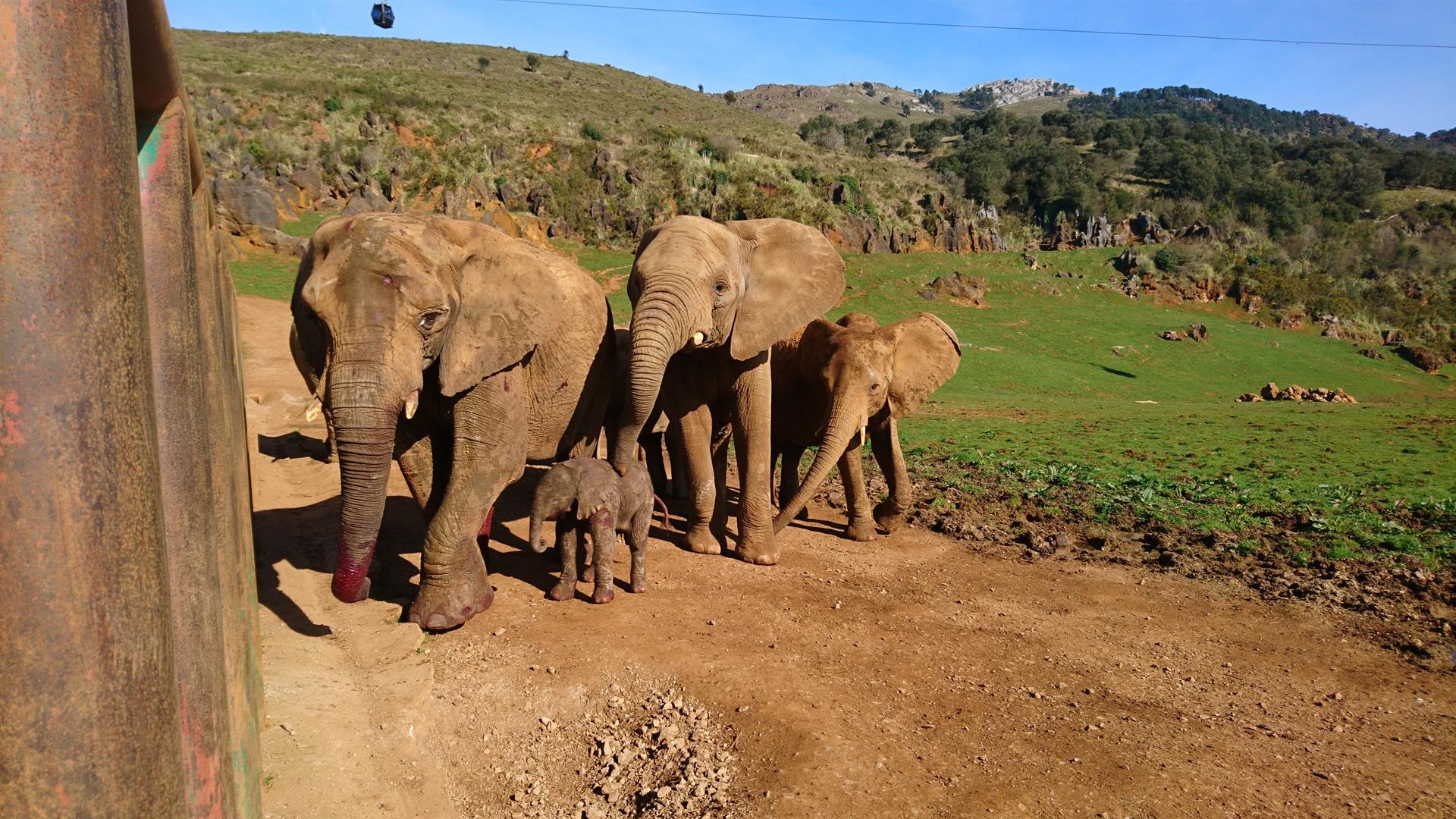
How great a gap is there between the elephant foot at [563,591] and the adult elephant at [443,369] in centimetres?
49

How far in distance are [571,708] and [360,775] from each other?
1.35 meters

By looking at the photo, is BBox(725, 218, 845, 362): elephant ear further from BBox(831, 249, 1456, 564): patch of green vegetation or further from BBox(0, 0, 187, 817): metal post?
BBox(0, 0, 187, 817): metal post

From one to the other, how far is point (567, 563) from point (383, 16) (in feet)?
119

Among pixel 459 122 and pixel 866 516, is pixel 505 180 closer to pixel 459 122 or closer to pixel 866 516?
pixel 459 122

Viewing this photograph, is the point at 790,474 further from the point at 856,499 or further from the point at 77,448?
the point at 77,448

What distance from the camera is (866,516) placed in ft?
31.1

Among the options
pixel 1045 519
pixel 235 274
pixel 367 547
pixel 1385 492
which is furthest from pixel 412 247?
pixel 235 274

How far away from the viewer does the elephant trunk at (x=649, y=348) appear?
261 inches

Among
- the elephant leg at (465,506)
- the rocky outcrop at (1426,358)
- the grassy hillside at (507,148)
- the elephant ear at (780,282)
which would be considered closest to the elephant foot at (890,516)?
the elephant ear at (780,282)

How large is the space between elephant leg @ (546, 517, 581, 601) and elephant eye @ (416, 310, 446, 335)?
191 centimetres

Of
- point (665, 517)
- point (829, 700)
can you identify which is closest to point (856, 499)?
point (665, 517)

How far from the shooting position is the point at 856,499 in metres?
9.38

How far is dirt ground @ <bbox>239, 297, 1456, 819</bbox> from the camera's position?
445 centimetres

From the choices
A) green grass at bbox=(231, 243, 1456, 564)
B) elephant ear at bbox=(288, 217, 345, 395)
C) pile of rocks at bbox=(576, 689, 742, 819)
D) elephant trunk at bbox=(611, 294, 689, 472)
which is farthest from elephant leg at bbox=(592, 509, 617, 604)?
green grass at bbox=(231, 243, 1456, 564)
